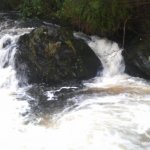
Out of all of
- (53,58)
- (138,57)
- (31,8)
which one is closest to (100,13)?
(138,57)

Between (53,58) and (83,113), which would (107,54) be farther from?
(83,113)

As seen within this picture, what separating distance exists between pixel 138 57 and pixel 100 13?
134cm

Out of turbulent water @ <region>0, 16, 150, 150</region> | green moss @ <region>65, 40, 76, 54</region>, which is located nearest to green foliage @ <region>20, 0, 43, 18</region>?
turbulent water @ <region>0, 16, 150, 150</region>

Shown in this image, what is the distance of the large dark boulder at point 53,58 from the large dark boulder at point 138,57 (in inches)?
28.4

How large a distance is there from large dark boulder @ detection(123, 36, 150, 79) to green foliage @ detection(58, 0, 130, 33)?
602 millimetres

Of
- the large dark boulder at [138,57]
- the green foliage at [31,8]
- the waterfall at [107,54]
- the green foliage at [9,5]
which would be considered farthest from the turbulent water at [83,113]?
the green foliage at [9,5]

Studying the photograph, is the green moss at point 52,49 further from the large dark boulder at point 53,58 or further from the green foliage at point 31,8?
the green foliage at point 31,8

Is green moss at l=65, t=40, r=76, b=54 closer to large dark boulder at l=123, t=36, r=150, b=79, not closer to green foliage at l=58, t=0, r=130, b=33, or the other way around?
green foliage at l=58, t=0, r=130, b=33

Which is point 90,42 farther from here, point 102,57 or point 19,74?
point 19,74

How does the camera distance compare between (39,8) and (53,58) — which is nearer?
(53,58)

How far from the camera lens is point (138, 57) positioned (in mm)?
8711

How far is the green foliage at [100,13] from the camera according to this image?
28.4 ft

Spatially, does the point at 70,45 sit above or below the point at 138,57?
above

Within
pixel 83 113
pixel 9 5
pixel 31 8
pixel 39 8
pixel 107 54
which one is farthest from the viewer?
pixel 9 5
